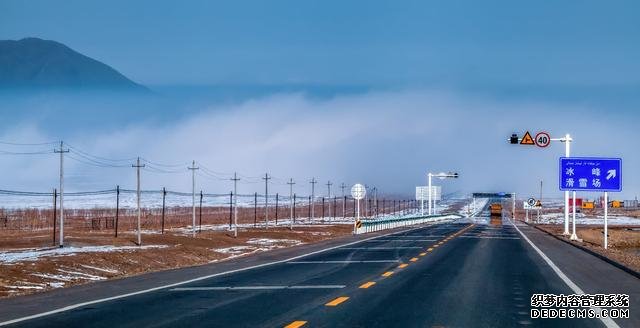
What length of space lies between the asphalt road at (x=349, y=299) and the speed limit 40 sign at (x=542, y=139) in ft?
66.1

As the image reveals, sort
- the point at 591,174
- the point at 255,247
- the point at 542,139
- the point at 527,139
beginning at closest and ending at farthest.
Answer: the point at 255,247 → the point at 591,174 → the point at 527,139 → the point at 542,139

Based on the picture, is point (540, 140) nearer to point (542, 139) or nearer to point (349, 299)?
point (542, 139)

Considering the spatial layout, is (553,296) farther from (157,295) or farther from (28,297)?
(28,297)

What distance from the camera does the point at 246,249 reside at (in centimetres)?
3978

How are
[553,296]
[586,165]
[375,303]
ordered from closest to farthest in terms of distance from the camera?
[375,303], [553,296], [586,165]

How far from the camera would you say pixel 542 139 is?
147 ft

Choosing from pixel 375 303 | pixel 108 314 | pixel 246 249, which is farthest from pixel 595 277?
pixel 246 249

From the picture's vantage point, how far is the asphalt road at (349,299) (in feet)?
41.1

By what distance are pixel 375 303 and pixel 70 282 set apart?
10657 millimetres

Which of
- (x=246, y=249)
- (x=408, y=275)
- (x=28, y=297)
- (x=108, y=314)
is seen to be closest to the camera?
(x=108, y=314)

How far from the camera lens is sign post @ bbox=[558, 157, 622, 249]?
40.5 metres

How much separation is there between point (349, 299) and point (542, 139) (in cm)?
→ 3190

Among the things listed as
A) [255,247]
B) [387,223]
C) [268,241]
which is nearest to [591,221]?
[387,223]

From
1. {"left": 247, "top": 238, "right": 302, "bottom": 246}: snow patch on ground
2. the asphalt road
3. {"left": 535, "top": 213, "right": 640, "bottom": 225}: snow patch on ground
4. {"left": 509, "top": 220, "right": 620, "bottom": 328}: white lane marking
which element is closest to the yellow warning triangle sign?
{"left": 509, "top": 220, "right": 620, "bottom": 328}: white lane marking
